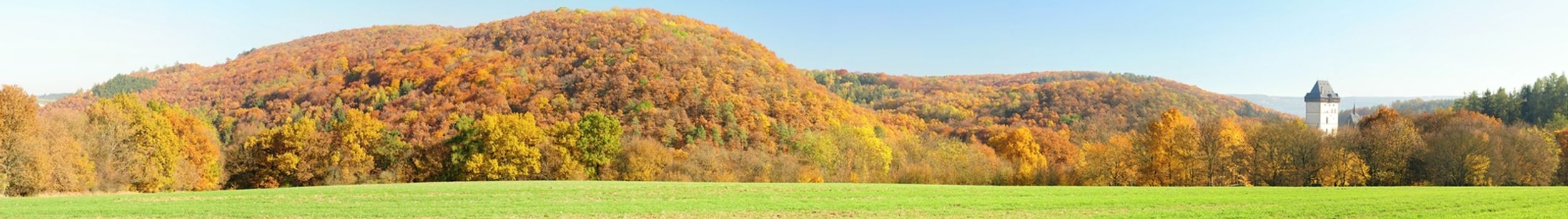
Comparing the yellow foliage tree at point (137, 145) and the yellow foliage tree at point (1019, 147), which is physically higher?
the yellow foliage tree at point (137, 145)

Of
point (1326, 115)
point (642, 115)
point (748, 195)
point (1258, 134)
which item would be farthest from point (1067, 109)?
point (748, 195)

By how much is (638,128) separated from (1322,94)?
414 ft

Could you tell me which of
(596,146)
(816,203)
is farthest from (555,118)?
Answer: (816,203)

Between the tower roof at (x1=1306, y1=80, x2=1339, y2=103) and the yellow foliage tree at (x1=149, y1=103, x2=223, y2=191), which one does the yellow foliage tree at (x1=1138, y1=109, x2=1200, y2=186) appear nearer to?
the yellow foliage tree at (x1=149, y1=103, x2=223, y2=191)

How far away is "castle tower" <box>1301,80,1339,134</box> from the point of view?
162 m

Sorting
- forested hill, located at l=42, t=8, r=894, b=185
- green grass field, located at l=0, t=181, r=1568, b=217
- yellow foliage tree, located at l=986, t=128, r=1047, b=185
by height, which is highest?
forested hill, located at l=42, t=8, r=894, b=185

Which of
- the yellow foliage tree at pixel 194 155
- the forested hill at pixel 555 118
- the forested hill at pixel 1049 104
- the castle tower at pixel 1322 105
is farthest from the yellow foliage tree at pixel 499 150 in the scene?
the castle tower at pixel 1322 105

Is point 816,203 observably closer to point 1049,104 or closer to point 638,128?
point 638,128

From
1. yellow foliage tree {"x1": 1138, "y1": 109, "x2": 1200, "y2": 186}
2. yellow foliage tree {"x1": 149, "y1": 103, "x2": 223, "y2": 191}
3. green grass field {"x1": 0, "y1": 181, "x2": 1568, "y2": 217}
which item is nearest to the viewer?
green grass field {"x1": 0, "y1": 181, "x2": 1568, "y2": 217}

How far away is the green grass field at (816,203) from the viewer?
28344 mm

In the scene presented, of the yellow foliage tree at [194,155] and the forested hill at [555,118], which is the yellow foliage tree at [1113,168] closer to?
the forested hill at [555,118]

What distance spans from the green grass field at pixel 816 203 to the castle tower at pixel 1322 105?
136801 millimetres

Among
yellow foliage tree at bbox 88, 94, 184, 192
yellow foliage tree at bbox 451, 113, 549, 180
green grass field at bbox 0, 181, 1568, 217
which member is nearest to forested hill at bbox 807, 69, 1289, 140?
yellow foliage tree at bbox 451, 113, 549, 180

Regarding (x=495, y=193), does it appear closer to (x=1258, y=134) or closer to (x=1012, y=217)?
(x=1012, y=217)
